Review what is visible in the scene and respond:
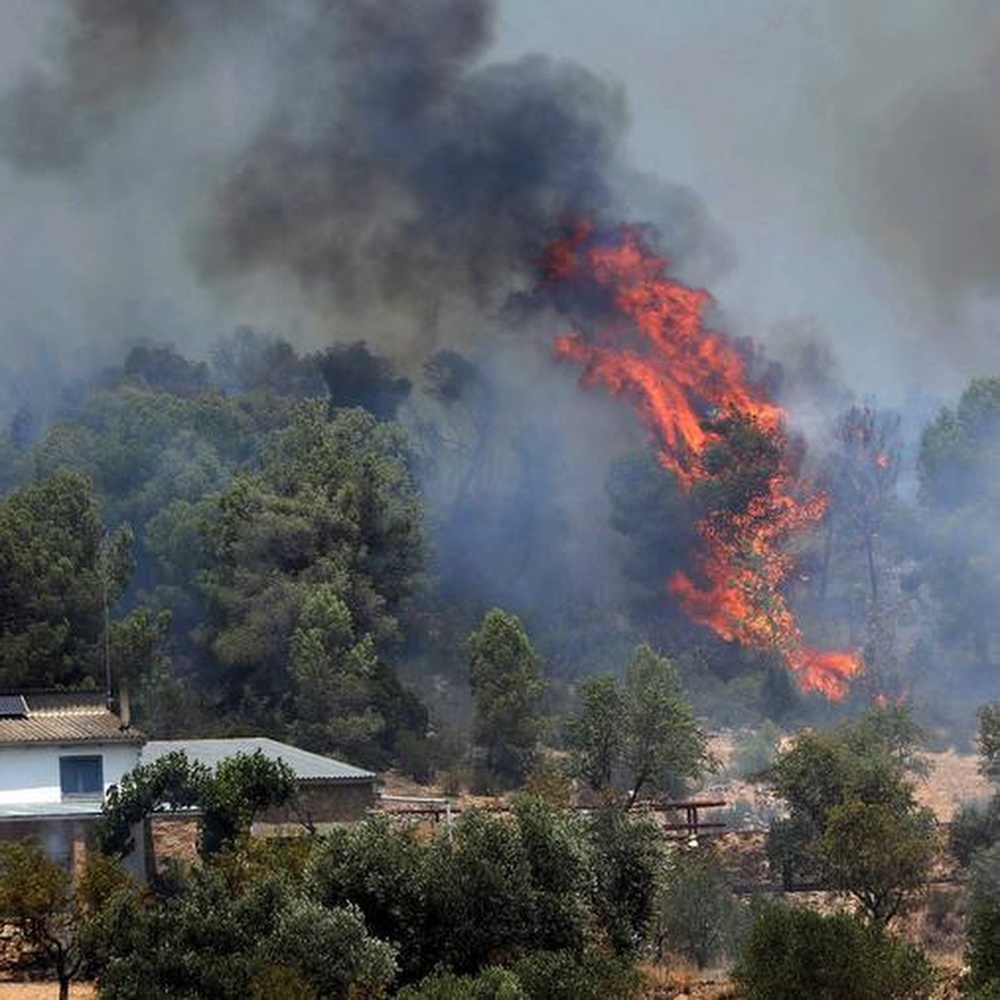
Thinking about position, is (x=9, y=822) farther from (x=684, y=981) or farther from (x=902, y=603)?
(x=902, y=603)

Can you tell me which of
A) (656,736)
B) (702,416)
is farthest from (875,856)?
(702,416)

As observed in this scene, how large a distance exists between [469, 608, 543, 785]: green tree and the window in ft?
61.1

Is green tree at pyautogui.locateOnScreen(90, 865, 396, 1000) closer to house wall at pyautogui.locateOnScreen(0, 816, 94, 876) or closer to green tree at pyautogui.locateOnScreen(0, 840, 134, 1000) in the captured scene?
green tree at pyautogui.locateOnScreen(0, 840, 134, 1000)

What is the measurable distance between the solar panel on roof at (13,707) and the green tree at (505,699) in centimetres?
1793

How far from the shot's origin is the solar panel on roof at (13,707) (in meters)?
54.2

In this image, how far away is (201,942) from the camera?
112 feet

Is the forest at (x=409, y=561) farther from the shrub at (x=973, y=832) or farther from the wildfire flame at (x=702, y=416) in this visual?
the shrub at (x=973, y=832)

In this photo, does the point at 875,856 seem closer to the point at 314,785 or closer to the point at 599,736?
the point at 599,736

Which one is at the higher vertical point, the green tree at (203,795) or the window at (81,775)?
the window at (81,775)

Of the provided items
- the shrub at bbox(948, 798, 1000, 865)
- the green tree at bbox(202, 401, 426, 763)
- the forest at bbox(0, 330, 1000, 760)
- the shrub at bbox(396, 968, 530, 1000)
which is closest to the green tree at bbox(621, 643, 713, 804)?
the shrub at bbox(948, 798, 1000, 865)

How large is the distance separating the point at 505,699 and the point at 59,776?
1986 centimetres

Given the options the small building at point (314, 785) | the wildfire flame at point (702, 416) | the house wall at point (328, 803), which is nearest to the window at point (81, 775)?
the small building at point (314, 785)

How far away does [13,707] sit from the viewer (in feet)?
180

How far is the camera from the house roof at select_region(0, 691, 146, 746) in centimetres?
5203
